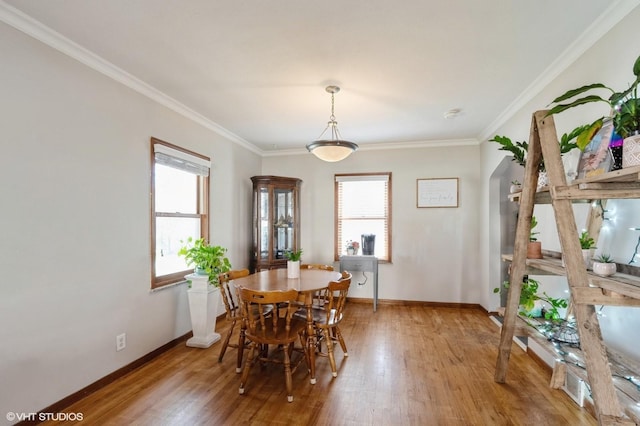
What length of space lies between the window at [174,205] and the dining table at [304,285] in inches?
36.7

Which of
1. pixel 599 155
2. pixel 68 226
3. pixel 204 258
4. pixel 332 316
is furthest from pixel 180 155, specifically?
pixel 599 155

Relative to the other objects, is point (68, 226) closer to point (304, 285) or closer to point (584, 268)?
point (304, 285)

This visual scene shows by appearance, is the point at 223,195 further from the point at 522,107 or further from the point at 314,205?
the point at 522,107

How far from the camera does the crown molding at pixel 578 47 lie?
1.78 metres

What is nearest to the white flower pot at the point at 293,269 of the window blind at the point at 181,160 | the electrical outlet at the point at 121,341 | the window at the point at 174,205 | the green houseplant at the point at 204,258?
the green houseplant at the point at 204,258

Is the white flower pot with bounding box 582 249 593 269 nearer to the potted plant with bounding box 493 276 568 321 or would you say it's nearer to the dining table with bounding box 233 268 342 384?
the potted plant with bounding box 493 276 568 321

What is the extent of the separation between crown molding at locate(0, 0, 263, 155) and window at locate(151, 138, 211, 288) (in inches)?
17.5

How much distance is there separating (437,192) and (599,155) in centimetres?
325

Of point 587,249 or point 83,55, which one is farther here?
point 83,55

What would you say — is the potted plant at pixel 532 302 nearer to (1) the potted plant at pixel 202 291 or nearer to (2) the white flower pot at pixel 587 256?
(2) the white flower pot at pixel 587 256

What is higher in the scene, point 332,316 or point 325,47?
point 325,47

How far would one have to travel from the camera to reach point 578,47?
2160 millimetres

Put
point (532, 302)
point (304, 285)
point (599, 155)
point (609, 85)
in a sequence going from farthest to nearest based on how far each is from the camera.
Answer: point (304, 285) < point (532, 302) < point (609, 85) < point (599, 155)

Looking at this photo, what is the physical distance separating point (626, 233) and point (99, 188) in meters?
3.70
